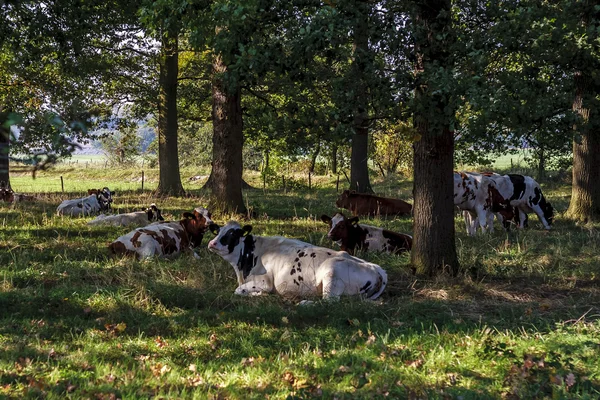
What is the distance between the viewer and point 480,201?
13.8 metres

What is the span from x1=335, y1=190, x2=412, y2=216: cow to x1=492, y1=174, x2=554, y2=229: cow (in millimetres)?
2995

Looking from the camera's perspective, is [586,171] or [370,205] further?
[370,205]

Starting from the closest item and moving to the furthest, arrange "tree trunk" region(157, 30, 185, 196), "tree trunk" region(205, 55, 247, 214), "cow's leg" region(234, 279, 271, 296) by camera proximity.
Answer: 1. "cow's leg" region(234, 279, 271, 296)
2. "tree trunk" region(205, 55, 247, 214)
3. "tree trunk" region(157, 30, 185, 196)

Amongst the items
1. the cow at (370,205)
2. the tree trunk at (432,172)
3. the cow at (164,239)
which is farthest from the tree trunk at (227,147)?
the tree trunk at (432,172)

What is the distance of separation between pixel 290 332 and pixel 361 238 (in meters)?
5.10

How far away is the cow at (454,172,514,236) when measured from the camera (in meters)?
13.6


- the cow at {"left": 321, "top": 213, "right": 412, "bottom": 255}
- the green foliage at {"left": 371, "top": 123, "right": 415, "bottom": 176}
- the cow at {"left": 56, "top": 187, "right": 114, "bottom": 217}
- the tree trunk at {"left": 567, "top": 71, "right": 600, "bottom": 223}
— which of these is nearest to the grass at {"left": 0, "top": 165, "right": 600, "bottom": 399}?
the cow at {"left": 321, "top": 213, "right": 412, "bottom": 255}

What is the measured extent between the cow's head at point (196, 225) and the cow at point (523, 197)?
25.3 feet

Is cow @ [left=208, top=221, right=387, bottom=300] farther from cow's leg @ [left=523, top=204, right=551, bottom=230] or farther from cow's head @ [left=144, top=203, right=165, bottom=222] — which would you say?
cow's leg @ [left=523, top=204, right=551, bottom=230]

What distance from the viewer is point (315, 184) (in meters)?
34.4

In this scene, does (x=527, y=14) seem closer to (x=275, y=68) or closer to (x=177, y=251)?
(x=275, y=68)

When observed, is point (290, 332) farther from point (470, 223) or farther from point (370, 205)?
point (370, 205)

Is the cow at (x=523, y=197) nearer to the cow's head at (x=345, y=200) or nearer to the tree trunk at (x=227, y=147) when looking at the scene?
the cow's head at (x=345, y=200)

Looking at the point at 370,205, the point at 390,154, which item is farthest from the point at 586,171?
the point at 390,154
